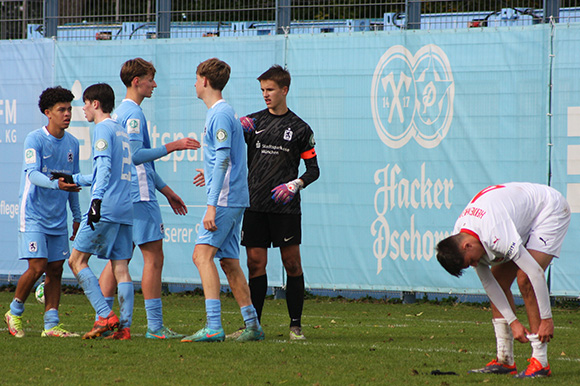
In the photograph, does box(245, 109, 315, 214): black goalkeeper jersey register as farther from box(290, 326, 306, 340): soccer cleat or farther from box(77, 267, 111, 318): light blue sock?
box(77, 267, 111, 318): light blue sock

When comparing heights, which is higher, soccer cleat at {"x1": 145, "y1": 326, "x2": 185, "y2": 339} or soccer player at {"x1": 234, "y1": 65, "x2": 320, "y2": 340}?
soccer player at {"x1": 234, "y1": 65, "x2": 320, "y2": 340}

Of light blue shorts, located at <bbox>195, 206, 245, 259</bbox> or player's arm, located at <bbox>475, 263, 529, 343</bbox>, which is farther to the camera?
light blue shorts, located at <bbox>195, 206, 245, 259</bbox>

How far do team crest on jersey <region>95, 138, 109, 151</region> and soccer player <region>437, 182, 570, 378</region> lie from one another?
9.20 feet

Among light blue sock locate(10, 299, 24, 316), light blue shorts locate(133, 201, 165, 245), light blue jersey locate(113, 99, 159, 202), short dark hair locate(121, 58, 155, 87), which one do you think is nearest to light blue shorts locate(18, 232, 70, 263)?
light blue sock locate(10, 299, 24, 316)

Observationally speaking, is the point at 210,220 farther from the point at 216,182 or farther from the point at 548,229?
the point at 548,229

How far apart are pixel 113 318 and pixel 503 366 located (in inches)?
120

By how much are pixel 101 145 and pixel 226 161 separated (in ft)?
3.14

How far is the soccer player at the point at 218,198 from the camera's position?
6.95 meters

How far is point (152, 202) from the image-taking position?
24.4ft

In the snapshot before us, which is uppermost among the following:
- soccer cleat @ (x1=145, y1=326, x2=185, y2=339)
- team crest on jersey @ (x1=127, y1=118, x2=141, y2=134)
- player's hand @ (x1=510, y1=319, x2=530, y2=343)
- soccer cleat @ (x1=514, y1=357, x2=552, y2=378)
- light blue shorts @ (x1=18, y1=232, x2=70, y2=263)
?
team crest on jersey @ (x1=127, y1=118, x2=141, y2=134)

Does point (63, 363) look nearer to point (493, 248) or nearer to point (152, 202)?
point (152, 202)

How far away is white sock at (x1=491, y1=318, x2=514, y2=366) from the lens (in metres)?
5.75

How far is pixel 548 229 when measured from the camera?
5734 millimetres

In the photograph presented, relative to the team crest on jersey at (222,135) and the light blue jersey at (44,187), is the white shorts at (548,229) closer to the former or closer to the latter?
the team crest on jersey at (222,135)
